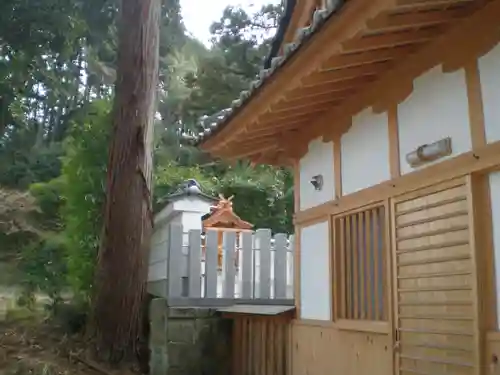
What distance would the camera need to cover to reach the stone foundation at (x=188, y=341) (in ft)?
23.4

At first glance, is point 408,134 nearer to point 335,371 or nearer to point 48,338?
point 335,371

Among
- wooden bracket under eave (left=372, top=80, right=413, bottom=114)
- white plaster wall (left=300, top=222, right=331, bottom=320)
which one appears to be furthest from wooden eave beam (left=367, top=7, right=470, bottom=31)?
white plaster wall (left=300, top=222, right=331, bottom=320)

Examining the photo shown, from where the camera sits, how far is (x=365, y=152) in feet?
16.0

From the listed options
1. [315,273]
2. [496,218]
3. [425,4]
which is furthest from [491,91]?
[315,273]

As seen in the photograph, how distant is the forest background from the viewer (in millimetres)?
9086

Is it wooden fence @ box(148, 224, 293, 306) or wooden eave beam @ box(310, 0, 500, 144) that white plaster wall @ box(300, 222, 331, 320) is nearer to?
wooden eave beam @ box(310, 0, 500, 144)

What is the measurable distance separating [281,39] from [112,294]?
3.93 meters

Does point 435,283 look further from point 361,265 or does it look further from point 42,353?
point 42,353

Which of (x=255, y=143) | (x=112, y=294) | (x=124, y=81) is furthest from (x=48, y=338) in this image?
(x=255, y=143)

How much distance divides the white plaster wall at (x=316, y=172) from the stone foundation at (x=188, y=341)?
215 cm

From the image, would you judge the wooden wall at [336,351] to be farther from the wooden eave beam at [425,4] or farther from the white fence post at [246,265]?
the wooden eave beam at [425,4]

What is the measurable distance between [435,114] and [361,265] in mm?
1578

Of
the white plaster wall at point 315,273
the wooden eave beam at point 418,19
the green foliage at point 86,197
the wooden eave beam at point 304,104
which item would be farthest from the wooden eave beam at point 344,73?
the green foliage at point 86,197

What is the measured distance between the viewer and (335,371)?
17.1ft
